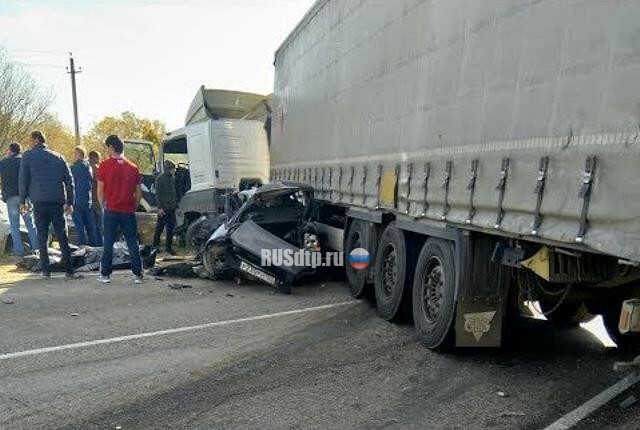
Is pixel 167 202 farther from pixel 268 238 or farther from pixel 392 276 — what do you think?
pixel 392 276

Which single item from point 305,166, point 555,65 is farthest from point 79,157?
point 555,65

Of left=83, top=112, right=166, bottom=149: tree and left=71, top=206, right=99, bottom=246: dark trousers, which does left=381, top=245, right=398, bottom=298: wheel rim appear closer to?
left=71, top=206, right=99, bottom=246: dark trousers

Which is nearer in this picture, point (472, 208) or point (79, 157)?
point (472, 208)

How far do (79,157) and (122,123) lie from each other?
38956 millimetres

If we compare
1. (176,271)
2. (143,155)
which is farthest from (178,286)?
(143,155)

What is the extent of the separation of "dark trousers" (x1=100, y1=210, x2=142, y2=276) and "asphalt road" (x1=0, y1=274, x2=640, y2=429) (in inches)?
55.6

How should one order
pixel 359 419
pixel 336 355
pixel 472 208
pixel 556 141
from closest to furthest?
pixel 556 141
pixel 359 419
pixel 472 208
pixel 336 355

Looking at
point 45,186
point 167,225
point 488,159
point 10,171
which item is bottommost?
point 167,225

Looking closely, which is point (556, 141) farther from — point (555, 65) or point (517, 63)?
point (517, 63)

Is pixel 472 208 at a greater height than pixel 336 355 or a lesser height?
greater

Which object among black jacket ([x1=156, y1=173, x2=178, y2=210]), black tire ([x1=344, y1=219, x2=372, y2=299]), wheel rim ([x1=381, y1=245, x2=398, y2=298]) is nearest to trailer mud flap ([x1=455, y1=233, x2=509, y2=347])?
wheel rim ([x1=381, y1=245, x2=398, y2=298])

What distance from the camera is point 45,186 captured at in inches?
319

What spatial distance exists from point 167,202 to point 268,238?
4336 millimetres

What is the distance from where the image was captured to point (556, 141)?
10.9ft
